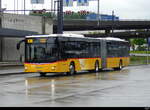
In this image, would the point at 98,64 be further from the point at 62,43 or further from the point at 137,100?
the point at 137,100

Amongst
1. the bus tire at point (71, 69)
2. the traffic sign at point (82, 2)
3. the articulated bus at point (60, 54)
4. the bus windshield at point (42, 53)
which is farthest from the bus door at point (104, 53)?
the traffic sign at point (82, 2)

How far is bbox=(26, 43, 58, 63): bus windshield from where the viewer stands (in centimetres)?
3123

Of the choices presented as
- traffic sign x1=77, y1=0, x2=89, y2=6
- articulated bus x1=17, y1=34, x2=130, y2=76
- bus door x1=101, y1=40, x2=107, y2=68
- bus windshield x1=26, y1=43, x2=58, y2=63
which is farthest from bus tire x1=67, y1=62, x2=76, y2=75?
traffic sign x1=77, y1=0, x2=89, y2=6

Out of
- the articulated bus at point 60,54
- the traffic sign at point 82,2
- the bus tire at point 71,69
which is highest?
the traffic sign at point 82,2

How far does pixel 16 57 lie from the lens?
66562 millimetres

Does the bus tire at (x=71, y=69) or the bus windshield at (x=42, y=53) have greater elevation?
the bus windshield at (x=42, y=53)

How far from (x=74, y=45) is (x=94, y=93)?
49.7 feet

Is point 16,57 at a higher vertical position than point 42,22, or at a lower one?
lower

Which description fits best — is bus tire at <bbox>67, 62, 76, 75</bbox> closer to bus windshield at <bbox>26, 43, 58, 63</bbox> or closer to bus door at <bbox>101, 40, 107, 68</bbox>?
bus windshield at <bbox>26, 43, 58, 63</bbox>

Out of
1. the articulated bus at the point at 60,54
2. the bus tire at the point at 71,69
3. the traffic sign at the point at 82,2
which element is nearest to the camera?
the articulated bus at the point at 60,54

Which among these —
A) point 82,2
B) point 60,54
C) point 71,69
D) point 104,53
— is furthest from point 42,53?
point 82,2

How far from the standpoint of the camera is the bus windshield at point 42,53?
1230 inches

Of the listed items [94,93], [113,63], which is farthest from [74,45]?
[94,93]

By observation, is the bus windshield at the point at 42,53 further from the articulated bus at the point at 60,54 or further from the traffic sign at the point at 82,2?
the traffic sign at the point at 82,2
